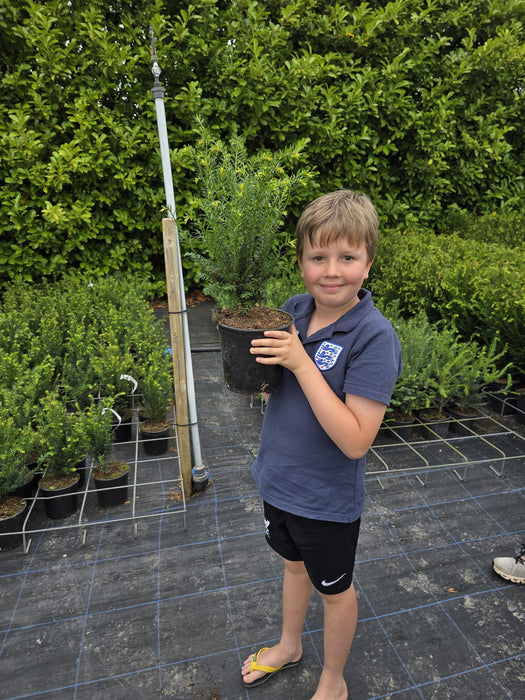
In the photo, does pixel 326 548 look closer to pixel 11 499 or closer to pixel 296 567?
pixel 296 567

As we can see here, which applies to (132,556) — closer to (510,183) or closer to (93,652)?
(93,652)

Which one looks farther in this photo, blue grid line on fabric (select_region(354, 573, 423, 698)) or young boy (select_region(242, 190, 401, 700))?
blue grid line on fabric (select_region(354, 573, 423, 698))

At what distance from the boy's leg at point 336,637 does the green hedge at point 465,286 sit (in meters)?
2.79

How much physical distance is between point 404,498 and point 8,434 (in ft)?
7.98

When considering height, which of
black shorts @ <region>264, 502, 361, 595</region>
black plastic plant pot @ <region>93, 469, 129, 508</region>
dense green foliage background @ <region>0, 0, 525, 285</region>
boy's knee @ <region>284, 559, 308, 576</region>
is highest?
dense green foliage background @ <region>0, 0, 525, 285</region>

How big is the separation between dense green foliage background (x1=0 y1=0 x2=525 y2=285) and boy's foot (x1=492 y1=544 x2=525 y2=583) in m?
4.53

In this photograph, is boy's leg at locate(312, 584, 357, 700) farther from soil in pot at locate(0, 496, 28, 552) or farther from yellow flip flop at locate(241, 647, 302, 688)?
soil in pot at locate(0, 496, 28, 552)

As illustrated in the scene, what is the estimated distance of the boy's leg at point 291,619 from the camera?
158cm

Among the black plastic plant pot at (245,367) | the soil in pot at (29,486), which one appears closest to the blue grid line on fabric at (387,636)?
the black plastic plant pot at (245,367)

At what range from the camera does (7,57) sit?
5285mm

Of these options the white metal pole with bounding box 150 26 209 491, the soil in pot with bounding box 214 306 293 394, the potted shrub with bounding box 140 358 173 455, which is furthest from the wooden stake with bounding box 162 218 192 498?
the soil in pot with bounding box 214 306 293 394

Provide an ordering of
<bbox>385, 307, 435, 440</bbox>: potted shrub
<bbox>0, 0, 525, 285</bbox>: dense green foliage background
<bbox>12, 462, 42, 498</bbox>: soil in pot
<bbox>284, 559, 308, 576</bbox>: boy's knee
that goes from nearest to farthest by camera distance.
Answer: <bbox>284, 559, 308, 576</bbox>: boy's knee → <bbox>12, 462, 42, 498</bbox>: soil in pot → <bbox>385, 307, 435, 440</bbox>: potted shrub → <bbox>0, 0, 525, 285</bbox>: dense green foliage background

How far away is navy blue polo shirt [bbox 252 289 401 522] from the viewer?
119cm

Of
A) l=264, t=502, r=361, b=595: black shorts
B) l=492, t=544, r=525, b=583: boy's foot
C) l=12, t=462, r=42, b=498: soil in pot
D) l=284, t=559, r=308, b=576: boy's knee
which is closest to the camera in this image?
l=264, t=502, r=361, b=595: black shorts
